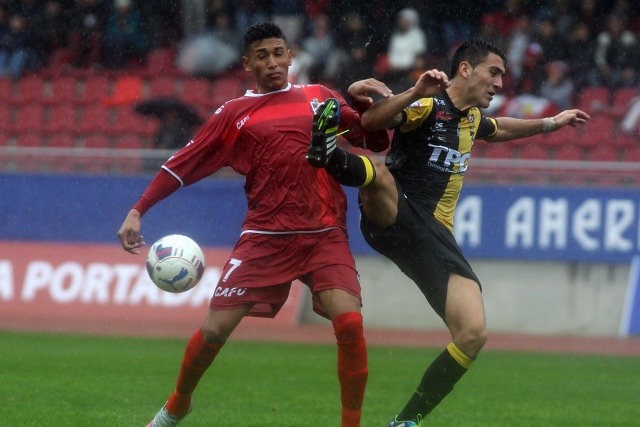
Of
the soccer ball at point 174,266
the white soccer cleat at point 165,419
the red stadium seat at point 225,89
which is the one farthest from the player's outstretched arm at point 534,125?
the red stadium seat at point 225,89

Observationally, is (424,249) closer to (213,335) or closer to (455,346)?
(455,346)

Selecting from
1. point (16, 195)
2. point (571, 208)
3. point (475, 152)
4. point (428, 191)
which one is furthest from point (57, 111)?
point (428, 191)

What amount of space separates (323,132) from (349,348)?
116 centimetres

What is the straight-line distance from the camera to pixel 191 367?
6.95 metres

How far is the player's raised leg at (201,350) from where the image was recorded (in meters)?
6.84

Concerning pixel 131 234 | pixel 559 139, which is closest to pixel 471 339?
pixel 131 234

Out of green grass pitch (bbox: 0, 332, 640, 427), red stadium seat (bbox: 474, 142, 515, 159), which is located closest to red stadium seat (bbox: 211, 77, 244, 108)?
red stadium seat (bbox: 474, 142, 515, 159)

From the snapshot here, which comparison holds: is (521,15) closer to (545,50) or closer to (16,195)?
(545,50)

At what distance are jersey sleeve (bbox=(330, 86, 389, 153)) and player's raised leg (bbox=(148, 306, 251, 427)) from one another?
3.66 ft

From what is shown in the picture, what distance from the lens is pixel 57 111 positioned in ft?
58.0

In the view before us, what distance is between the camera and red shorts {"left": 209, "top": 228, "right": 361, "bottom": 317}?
22.4 feet

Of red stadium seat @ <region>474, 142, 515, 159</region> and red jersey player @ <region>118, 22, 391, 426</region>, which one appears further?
red stadium seat @ <region>474, 142, 515, 159</region>

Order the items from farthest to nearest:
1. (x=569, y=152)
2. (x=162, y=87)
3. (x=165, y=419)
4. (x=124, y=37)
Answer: (x=124, y=37) < (x=162, y=87) < (x=569, y=152) < (x=165, y=419)

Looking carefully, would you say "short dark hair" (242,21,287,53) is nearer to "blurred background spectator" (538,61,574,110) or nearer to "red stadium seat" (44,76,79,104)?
"blurred background spectator" (538,61,574,110)
